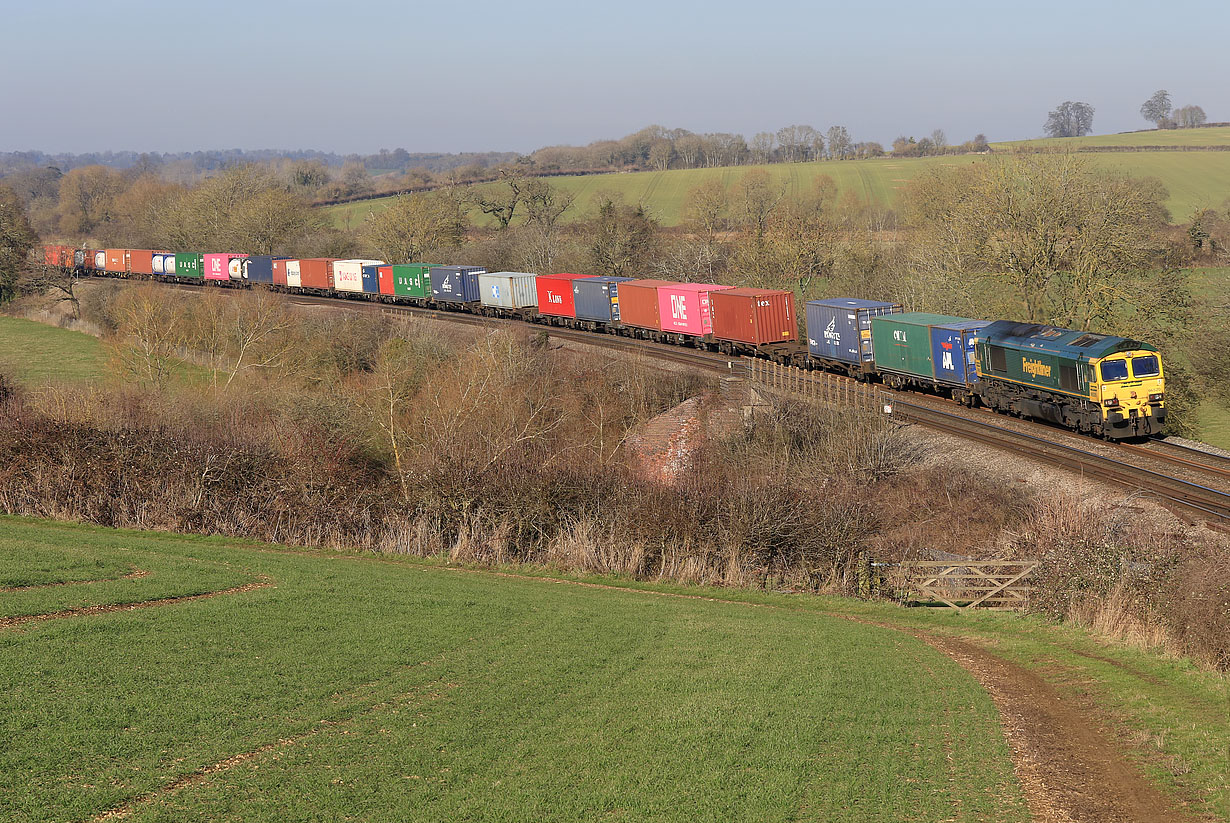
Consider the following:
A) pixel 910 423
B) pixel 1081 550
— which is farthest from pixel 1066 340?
pixel 1081 550

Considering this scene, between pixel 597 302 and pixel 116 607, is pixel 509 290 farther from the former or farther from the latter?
pixel 116 607

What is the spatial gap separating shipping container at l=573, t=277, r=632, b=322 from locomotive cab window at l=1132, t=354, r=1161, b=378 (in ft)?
103

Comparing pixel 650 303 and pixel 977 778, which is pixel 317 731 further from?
pixel 650 303

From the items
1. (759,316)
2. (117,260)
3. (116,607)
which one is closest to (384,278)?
(759,316)

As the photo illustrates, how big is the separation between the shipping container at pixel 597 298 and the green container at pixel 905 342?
19.6 m

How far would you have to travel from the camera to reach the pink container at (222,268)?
87.8 m

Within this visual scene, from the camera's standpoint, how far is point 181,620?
45.8 ft

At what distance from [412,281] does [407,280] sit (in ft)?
2.25

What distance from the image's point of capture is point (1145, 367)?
31203 millimetres

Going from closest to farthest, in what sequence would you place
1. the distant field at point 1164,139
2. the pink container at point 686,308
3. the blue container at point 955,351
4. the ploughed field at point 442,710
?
1. the ploughed field at point 442,710
2. the blue container at point 955,351
3. the pink container at point 686,308
4. the distant field at point 1164,139

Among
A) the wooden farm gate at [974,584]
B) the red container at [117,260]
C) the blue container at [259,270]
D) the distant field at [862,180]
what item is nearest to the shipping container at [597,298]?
the wooden farm gate at [974,584]

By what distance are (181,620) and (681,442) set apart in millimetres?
26426

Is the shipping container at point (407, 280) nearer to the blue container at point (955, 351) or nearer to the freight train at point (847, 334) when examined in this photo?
the freight train at point (847, 334)

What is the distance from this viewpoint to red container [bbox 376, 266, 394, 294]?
75512 mm
